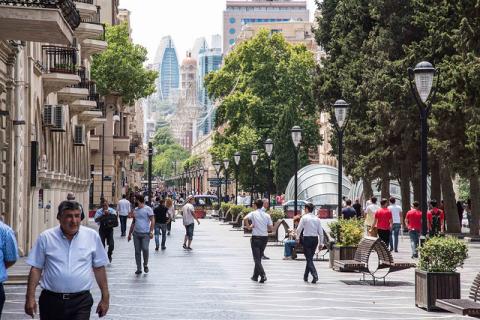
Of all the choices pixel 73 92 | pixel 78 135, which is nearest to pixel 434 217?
pixel 73 92

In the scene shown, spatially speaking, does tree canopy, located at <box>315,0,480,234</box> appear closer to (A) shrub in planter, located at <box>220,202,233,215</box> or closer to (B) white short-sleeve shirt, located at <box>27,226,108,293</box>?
(A) shrub in planter, located at <box>220,202,233,215</box>

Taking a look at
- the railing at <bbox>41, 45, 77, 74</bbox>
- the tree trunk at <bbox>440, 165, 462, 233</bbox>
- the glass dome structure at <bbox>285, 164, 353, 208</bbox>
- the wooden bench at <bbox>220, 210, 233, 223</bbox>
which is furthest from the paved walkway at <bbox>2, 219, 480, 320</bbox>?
the glass dome structure at <bbox>285, 164, 353, 208</bbox>

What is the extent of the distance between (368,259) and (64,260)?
1495 centimetres

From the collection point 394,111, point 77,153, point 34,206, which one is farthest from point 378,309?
point 77,153

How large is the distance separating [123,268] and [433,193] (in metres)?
25.0

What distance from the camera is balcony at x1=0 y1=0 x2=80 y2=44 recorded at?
21656 millimetres

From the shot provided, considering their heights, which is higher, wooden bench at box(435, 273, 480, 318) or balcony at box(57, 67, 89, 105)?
balcony at box(57, 67, 89, 105)

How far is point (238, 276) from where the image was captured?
24.6m

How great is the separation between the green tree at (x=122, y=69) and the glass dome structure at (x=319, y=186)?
1423 centimetres

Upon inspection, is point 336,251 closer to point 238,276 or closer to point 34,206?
point 238,276

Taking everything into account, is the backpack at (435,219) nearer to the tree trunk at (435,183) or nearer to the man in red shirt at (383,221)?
the man in red shirt at (383,221)

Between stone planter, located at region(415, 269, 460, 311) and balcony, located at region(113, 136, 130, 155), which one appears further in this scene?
balcony, located at region(113, 136, 130, 155)

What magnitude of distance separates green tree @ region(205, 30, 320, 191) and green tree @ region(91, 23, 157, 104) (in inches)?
275

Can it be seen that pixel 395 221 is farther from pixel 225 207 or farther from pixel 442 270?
pixel 225 207
